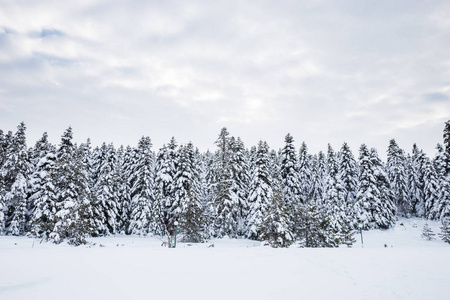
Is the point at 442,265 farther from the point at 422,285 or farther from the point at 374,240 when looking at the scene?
the point at 374,240

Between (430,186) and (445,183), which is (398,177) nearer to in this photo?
(430,186)

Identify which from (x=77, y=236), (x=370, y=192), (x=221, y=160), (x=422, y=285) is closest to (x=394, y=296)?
(x=422, y=285)

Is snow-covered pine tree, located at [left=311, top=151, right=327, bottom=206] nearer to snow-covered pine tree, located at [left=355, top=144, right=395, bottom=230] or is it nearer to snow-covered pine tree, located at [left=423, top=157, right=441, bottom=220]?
snow-covered pine tree, located at [left=355, top=144, right=395, bottom=230]

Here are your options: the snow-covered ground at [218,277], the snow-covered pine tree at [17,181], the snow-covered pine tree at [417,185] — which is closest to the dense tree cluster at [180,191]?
the snow-covered pine tree at [17,181]

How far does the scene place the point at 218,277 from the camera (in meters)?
6.80

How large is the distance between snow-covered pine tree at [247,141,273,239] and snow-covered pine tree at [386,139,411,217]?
32843mm

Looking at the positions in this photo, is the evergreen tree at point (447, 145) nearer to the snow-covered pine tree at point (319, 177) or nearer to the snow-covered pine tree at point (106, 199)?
the snow-covered pine tree at point (319, 177)

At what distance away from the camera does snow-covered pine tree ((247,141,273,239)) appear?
97.0 feet

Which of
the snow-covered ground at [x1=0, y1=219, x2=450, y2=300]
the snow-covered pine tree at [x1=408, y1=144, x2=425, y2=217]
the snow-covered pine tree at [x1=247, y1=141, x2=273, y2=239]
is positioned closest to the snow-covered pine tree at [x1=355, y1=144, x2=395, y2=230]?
the snow-covered pine tree at [x1=408, y1=144, x2=425, y2=217]

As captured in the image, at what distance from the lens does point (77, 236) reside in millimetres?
19391

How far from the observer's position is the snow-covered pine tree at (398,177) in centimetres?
4909

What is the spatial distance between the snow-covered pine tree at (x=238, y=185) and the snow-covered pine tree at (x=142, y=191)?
38.5ft

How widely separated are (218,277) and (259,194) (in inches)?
940

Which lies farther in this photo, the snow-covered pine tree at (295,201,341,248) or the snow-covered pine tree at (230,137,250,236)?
the snow-covered pine tree at (230,137,250,236)
